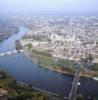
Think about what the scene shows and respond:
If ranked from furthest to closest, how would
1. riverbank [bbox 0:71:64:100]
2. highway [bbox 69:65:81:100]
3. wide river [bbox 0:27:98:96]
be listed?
wide river [bbox 0:27:98:96] → highway [bbox 69:65:81:100] → riverbank [bbox 0:71:64:100]

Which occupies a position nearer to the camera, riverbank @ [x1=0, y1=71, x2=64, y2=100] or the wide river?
riverbank @ [x1=0, y1=71, x2=64, y2=100]

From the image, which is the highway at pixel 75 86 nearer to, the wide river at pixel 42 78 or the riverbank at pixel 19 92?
the wide river at pixel 42 78

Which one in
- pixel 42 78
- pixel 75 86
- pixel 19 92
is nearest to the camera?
pixel 19 92

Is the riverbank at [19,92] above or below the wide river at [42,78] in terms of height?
above

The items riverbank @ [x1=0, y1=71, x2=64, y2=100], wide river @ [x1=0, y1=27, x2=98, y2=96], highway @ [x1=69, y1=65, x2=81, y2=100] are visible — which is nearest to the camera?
riverbank @ [x1=0, y1=71, x2=64, y2=100]

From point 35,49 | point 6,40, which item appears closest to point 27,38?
point 6,40

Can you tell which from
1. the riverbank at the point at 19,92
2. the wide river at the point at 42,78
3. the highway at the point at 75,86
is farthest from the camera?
the wide river at the point at 42,78

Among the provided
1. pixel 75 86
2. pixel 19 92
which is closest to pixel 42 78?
pixel 75 86

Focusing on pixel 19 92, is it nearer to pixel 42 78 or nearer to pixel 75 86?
pixel 75 86

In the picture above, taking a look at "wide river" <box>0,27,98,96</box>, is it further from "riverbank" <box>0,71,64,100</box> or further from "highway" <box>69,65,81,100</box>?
"riverbank" <box>0,71,64,100</box>
